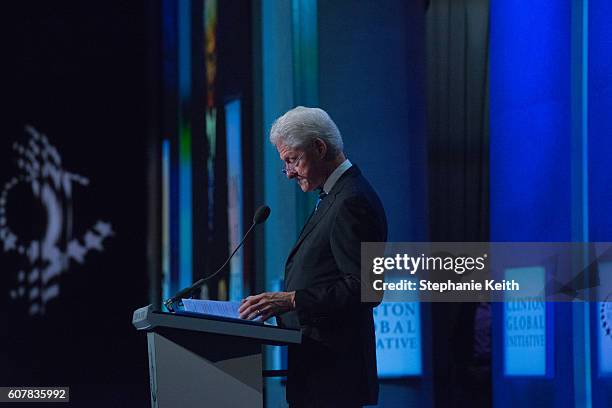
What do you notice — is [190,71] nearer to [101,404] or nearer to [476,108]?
[101,404]

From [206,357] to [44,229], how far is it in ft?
18.1

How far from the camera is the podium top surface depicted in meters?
2.12

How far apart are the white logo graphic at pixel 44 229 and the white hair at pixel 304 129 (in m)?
5.07

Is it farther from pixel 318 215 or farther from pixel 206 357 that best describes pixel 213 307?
pixel 318 215

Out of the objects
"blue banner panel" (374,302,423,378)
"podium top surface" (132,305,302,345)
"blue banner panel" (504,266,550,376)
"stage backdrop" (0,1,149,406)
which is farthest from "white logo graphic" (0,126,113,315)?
"podium top surface" (132,305,302,345)

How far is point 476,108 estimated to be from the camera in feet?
13.4

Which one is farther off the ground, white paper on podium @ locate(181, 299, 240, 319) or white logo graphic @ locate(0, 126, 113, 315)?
white logo graphic @ locate(0, 126, 113, 315)

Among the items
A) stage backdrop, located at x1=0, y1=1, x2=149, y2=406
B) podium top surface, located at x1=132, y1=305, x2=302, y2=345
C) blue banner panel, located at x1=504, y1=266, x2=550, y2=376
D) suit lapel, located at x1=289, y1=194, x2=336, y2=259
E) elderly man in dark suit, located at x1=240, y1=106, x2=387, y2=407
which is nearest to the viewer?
podium top surface, located at x1=132, y1=305, x2=302, y2=345

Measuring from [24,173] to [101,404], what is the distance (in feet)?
6.04

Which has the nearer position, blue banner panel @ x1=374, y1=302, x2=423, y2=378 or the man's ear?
the man's ear

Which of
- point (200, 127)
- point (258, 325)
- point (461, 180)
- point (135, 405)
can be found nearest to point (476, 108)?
point (461, 180)

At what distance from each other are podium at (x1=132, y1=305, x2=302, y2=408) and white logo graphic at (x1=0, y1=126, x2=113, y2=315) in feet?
17.3

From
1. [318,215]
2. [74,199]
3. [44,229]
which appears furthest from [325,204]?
[74,199]

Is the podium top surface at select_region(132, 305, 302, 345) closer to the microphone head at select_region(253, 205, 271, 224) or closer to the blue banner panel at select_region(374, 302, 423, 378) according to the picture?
the microphone head at select_region(253, 205, 271, 224)
